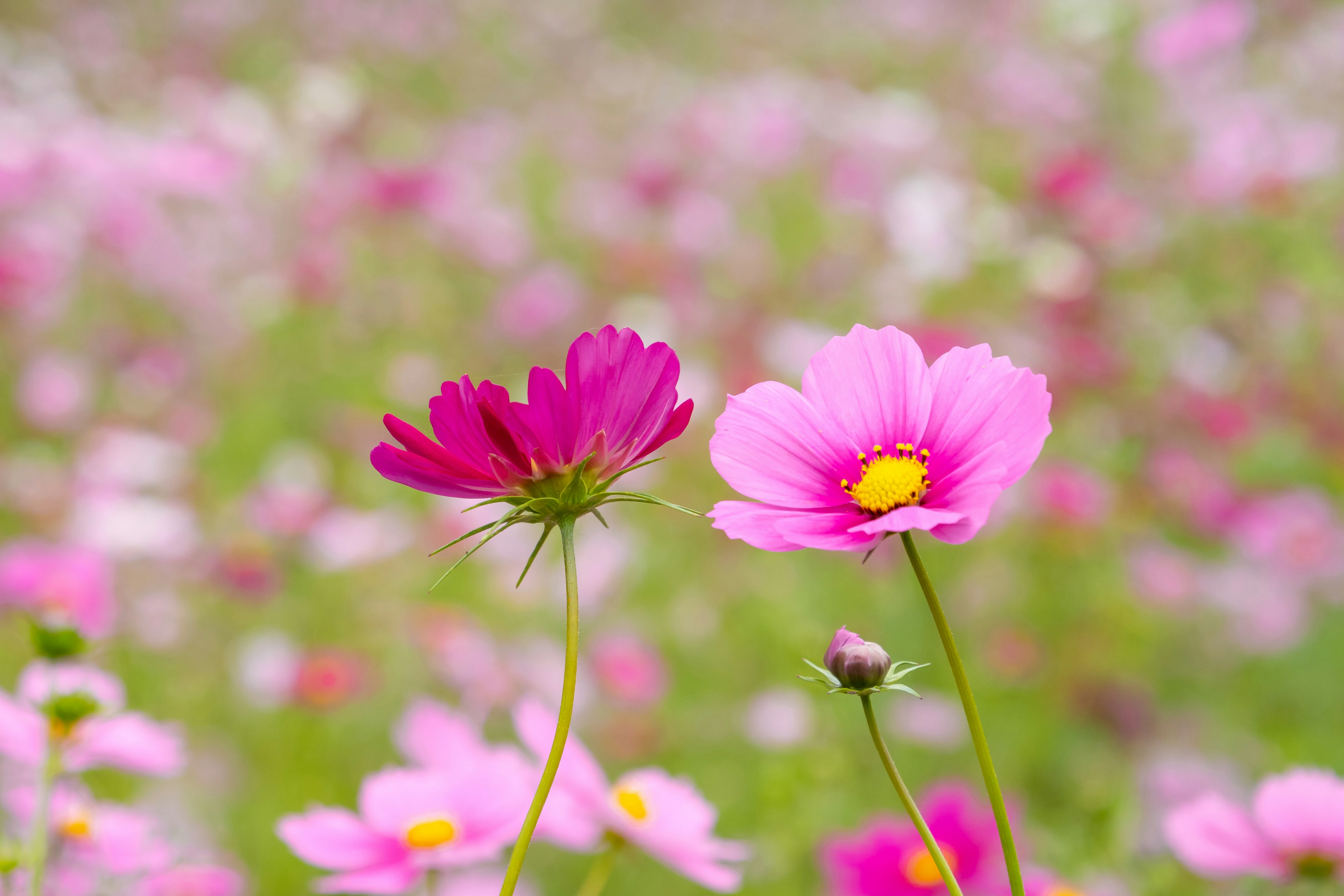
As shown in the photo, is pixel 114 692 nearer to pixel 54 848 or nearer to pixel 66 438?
pixel 54 848

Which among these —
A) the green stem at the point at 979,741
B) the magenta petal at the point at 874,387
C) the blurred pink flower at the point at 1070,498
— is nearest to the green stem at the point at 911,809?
the green stem at the point at 979,741

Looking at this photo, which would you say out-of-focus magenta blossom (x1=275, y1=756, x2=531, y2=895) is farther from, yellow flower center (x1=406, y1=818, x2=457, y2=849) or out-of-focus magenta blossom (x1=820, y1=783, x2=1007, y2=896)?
out-of-focus magenta blossom (x1=820, y1=783, x2=1007, y2=896)

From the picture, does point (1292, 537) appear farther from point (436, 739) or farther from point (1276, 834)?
point (436, 739)

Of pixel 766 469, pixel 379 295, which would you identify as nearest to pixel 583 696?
pixel 766 469

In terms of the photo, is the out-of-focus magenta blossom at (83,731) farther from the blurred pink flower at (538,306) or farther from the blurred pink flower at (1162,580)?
the blurred pink flower at (538,306)

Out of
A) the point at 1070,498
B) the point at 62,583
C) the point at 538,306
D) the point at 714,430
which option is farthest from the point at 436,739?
the point at 538,306
